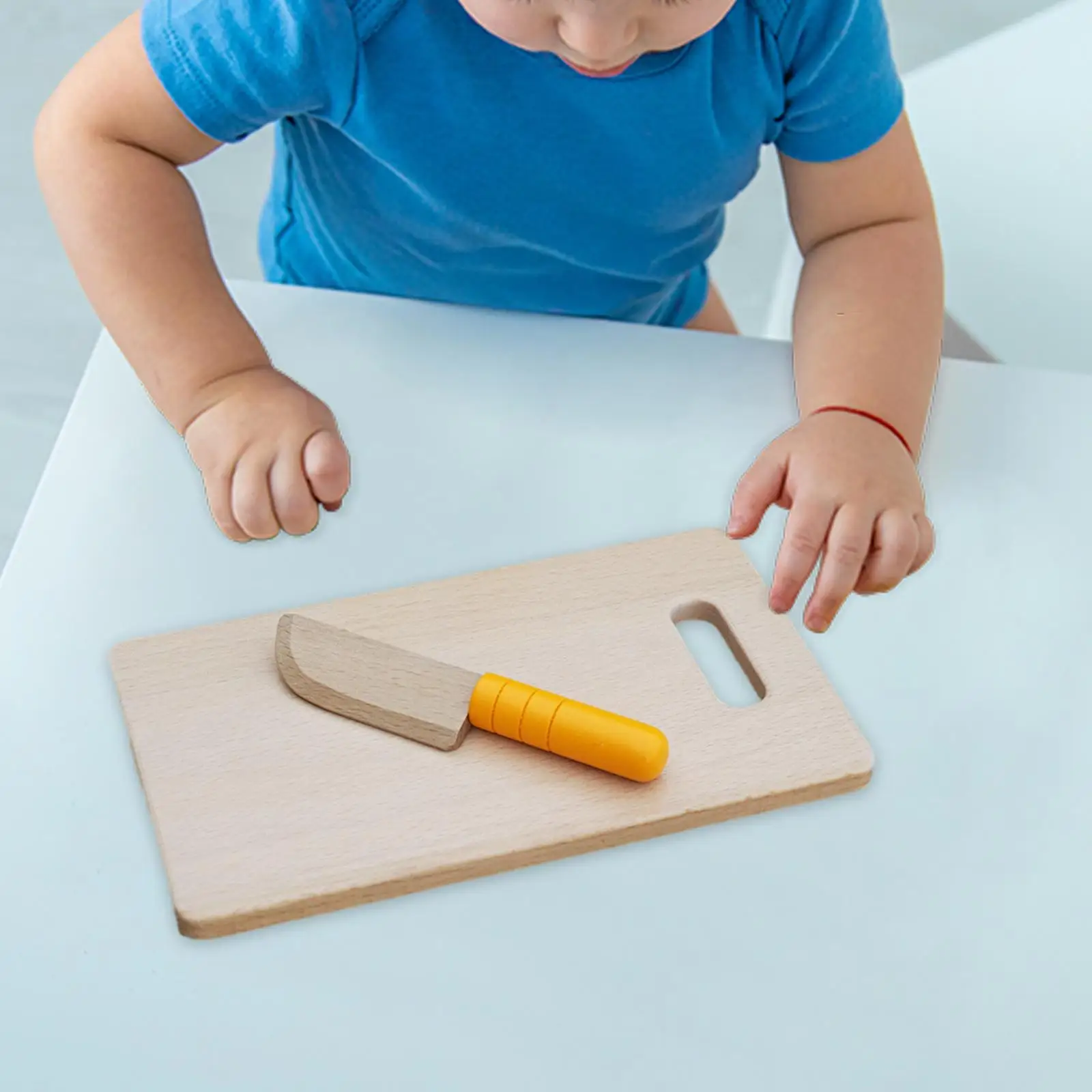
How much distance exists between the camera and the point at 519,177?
2.05 feet

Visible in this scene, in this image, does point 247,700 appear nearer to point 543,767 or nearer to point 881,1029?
point 543,767

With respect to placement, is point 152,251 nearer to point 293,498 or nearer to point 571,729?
point 293,498

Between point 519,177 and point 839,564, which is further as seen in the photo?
point 519,177

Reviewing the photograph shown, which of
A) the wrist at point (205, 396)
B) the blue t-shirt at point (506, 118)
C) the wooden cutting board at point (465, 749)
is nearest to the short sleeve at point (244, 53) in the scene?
the blue t-shirt at point (506, 118)

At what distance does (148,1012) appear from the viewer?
0.37 metres

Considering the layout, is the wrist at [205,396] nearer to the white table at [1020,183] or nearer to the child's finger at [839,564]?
the child's finger at [839,564]

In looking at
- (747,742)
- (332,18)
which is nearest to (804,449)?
(747,742)

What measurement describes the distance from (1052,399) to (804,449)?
149 millimetres

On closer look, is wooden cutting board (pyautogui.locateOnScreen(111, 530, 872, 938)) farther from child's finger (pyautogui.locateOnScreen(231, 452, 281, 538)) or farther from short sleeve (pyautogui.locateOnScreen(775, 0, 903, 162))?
short sleeve (pyautogui.locateOnScreen(775, 0, 903, 162))

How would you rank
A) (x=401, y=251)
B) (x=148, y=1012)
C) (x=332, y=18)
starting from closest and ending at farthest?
(x=148, y=1012), (x=332, y=18), (x=401, y=251)

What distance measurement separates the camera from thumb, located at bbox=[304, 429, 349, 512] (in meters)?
0.50

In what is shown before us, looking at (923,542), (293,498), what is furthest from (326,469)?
Answer: (923,542)

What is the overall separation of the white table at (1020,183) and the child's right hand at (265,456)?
1.42 ft

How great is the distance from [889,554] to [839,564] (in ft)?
0.08
